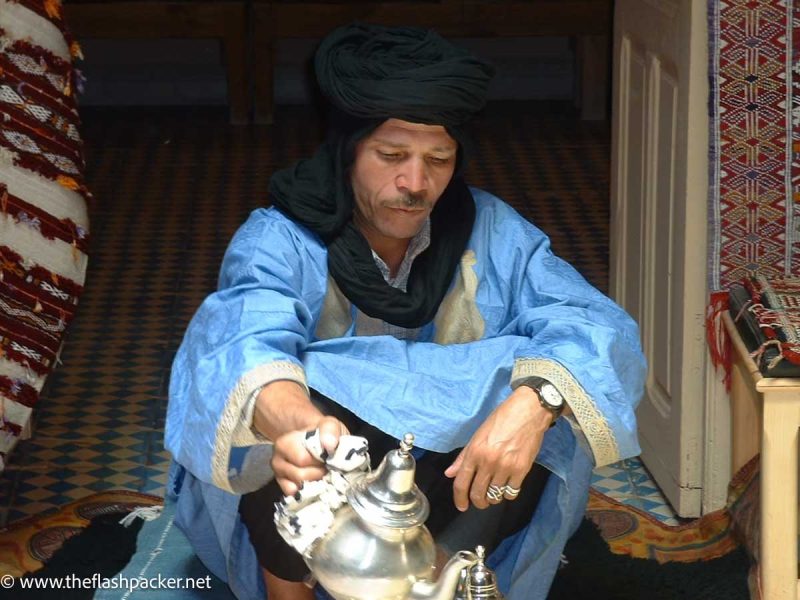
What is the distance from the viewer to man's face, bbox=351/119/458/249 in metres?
2.33

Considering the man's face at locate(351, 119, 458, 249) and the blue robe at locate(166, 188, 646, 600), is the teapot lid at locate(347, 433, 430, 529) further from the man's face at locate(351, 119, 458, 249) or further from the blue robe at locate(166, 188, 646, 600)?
the man's face at locate(351, 119, 458, 249)

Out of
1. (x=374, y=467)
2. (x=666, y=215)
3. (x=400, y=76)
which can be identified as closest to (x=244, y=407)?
(x=374, y=467)

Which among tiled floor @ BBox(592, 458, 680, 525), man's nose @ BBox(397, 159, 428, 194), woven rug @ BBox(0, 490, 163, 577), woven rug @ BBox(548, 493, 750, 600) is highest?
man's nose @ BBox(397, 159, 428, 194)

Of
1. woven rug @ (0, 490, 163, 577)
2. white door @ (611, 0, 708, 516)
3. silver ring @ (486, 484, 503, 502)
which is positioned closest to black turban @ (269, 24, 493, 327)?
silver ring @ (486, 484, 503, 502)

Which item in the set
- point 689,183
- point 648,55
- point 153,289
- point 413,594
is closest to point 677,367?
point 689,183

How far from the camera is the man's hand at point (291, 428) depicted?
185cm

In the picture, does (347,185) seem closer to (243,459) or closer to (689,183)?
(243,459)

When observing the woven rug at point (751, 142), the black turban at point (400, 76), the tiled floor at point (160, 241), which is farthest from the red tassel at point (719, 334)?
the black turban at point (400, 76)

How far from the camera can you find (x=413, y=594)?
5.86 feet

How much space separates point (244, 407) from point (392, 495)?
0.39 metres

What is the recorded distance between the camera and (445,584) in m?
1.77

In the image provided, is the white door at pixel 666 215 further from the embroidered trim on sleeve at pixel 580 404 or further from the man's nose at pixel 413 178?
the embroidered trim on sleeve at pixel 580 404

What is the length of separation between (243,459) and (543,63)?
240 inches

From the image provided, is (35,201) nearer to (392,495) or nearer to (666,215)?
(666,215)
